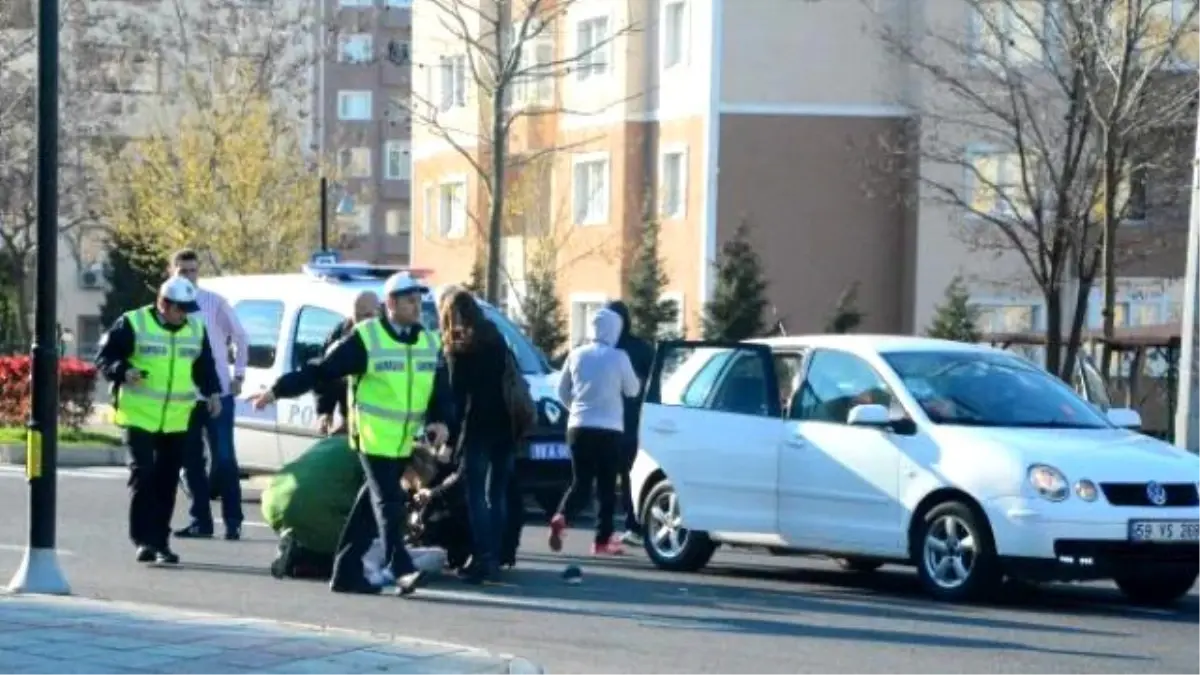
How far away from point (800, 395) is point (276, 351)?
22.9ft

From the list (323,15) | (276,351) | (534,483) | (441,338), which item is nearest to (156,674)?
(441,338)

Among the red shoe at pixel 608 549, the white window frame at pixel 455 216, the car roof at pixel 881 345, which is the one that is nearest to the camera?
the car roof at pixel 881 345

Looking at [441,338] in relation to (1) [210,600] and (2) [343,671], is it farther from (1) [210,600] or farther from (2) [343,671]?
(2) [343,671]

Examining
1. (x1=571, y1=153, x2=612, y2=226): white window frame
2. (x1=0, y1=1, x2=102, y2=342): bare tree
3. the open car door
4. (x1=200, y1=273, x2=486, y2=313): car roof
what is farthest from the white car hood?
(x1=571, y1=153, x2=612, y2=226): white window frame

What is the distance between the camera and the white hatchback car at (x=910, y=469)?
44.6 feet

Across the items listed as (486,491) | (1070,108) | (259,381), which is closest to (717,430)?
(486,491)

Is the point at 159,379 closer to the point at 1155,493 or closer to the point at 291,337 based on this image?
the point at 291,337

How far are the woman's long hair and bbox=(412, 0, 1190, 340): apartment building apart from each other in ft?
86.8

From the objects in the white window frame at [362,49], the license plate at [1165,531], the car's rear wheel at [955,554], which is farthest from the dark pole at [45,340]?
the white window frame at [362,49]

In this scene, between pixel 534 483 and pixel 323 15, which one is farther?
pixel 323 15

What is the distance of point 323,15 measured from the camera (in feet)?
205

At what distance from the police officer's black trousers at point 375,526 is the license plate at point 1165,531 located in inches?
157

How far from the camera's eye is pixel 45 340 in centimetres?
1297

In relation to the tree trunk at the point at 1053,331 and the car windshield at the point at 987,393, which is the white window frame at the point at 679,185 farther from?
the car windshield at the point at 987,393
